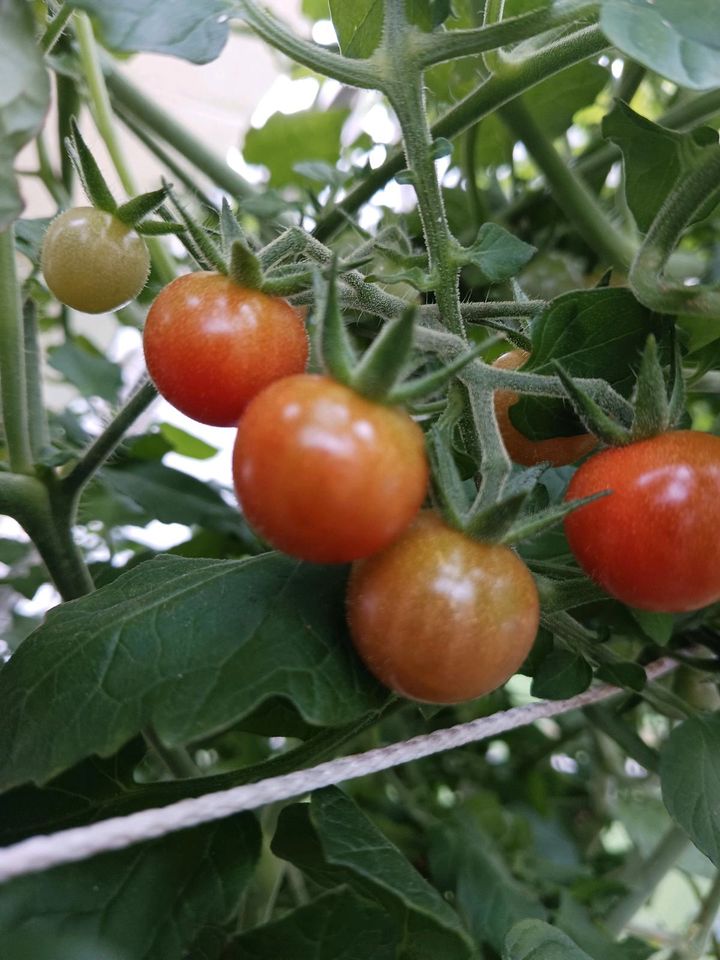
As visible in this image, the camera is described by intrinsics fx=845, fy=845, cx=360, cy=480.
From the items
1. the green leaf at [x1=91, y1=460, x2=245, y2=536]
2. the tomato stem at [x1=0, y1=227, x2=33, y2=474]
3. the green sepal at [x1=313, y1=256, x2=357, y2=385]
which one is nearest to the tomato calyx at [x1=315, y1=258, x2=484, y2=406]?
the green sepal at [x1=313, y1=256, x2=357, y2=385]

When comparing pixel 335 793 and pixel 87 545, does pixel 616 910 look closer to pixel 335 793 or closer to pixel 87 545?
pixel 335 793

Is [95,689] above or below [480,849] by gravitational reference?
above

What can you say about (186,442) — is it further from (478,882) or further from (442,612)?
(442,612)

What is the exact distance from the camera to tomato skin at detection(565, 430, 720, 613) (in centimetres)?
38

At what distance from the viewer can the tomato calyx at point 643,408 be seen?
39 centimetres

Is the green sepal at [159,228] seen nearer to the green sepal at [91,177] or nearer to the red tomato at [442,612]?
the green sepal at [91,177]

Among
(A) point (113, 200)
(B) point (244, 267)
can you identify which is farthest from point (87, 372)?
(B) point (244, 267)

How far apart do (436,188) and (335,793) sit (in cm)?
32

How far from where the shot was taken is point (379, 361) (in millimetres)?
323

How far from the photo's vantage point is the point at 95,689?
0.41 meters

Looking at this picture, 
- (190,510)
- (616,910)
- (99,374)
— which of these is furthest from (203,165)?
(616,910)

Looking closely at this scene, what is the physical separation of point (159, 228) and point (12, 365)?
18cm

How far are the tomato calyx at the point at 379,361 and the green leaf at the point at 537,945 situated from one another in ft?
1.10

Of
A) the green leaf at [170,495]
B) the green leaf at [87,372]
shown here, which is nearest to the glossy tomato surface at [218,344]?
the green leaf at [170,495]
